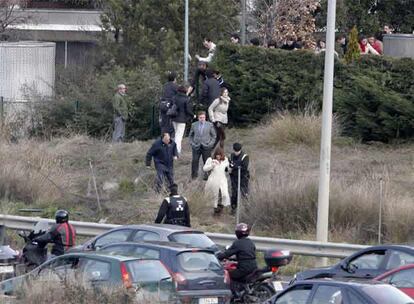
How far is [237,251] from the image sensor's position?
1966cm

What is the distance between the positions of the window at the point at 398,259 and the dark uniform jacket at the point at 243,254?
2.21m

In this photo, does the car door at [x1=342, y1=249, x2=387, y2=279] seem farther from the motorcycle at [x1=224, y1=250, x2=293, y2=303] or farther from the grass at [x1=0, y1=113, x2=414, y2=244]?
the grass at [x1=0, y1=113, x2=414, y2=244]

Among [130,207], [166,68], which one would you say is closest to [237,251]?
[130,207]

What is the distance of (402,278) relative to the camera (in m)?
17.5

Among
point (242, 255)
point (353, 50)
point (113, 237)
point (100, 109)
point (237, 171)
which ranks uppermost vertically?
point (353, 50)

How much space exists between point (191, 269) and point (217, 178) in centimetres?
942

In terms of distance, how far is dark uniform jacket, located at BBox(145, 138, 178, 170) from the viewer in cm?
2817

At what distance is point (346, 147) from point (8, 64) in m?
12.9

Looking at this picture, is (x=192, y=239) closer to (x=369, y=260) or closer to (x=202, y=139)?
(x=369, y=260)

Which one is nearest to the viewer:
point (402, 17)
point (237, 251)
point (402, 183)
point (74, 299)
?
point (74, 299)

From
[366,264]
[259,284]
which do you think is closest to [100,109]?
[259,284]

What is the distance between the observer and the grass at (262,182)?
86.5ft

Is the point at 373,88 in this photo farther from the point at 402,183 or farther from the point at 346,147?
the point at 402,183

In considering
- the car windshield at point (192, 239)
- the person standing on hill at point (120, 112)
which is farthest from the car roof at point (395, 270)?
the person standing on hill at point (120, 112)
